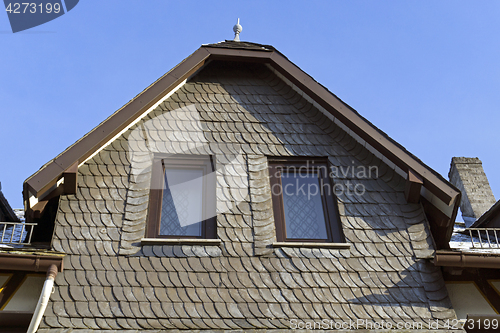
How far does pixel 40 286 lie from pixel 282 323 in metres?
3.26

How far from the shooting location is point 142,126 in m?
8.29

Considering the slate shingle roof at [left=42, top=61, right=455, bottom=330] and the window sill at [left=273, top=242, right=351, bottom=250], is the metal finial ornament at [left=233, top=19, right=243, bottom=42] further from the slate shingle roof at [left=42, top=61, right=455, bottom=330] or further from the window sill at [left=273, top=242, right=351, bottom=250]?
the window sill at [left=273, top=242, right=351, bottom=250]

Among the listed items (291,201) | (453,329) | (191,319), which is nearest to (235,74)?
(291,201)

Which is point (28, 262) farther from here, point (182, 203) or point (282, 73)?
point (282, 73)

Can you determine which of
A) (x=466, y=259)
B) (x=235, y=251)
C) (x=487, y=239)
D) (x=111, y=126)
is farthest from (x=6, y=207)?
(x=487, y=239)

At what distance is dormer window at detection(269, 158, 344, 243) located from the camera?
7426 millimetres

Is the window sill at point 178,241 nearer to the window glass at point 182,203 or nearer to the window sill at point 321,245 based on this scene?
the window glass at point 182,203

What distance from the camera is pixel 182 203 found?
24.9 ft

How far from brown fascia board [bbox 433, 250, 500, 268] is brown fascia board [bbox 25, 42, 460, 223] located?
0.87 metres

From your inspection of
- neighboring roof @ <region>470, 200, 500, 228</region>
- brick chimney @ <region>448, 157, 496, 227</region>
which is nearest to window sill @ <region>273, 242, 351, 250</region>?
neighboring roof @ <region>470, 200, 500, 228</region>

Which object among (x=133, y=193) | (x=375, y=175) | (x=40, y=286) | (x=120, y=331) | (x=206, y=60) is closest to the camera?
(x=120, y=331)

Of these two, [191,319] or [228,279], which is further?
[228,279]

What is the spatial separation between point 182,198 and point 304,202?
1987 mm

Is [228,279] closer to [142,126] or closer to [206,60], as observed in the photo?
[142,126]
